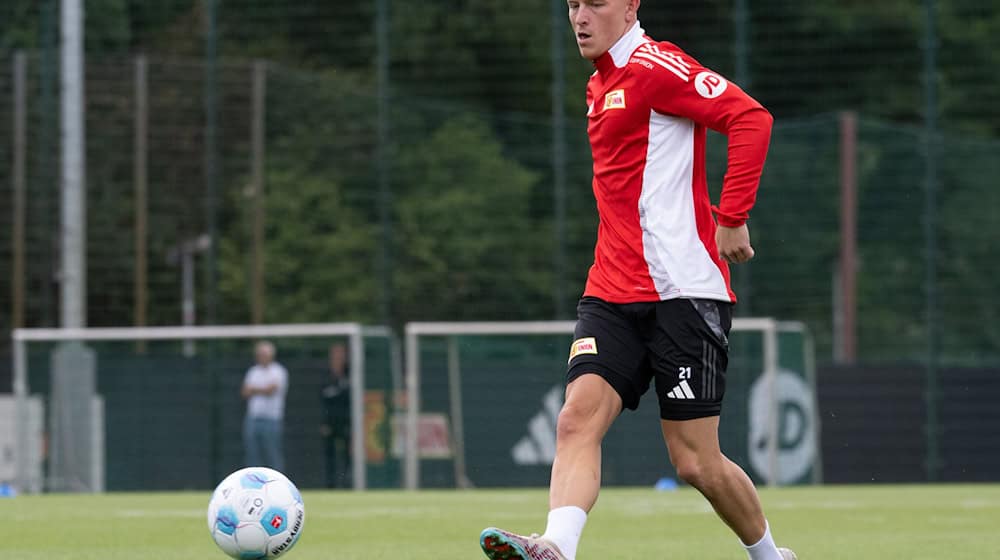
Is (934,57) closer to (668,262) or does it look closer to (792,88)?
(792,88)

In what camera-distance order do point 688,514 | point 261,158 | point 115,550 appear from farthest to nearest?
point 261,158, point 688,514, point 115,550

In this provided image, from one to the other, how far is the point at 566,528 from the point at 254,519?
1417mm

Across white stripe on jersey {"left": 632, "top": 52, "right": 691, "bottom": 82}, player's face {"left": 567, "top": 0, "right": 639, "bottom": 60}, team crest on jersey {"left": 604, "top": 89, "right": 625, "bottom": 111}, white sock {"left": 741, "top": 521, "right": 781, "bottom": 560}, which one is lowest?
white sock {"left": 741, "top": 521, "right": 781, "bottom": 560}

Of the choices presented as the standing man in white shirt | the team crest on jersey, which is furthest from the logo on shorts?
the standing man in white shirt

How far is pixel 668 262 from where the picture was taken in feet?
19.6

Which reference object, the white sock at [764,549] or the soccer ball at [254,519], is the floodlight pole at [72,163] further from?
the white sock at [764,549]

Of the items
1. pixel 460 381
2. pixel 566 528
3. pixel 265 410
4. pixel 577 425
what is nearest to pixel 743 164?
pixel 577 425

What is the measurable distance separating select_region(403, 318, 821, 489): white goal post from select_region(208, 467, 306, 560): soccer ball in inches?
440

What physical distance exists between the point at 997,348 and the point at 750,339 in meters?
5.87

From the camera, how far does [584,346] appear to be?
5.99 meters

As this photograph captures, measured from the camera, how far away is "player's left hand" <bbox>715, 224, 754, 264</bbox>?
577 centimetres

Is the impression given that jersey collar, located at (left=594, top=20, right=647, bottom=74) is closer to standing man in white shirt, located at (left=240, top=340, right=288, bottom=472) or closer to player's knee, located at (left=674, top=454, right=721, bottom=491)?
player's knee, located at (left=674, top=454, right=721, bottom=491)

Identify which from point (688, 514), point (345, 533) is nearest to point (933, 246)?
point (688, 514)

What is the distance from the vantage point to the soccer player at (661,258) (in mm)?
5871
